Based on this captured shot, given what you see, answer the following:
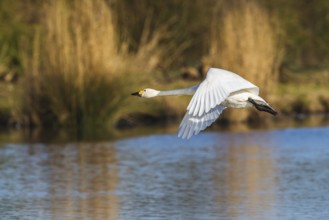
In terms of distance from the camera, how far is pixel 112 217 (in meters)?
12.1

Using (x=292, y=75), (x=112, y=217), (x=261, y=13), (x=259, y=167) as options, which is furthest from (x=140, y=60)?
(x=112, y=217)

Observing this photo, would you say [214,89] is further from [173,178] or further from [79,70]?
[79,70]

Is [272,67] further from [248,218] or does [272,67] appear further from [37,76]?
[248,218]

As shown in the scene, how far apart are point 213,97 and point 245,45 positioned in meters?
15.7

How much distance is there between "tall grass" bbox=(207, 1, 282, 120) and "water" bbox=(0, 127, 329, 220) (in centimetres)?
290

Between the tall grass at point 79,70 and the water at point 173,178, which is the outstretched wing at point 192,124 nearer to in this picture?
the water at point 173,178

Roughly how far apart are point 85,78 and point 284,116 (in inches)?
242

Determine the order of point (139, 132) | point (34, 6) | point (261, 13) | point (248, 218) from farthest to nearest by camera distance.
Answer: point (34, 6), point (261, 13), point (139, 132), point (248, 218)

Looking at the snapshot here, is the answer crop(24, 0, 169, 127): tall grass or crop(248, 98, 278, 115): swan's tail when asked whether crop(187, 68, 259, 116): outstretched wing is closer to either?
crop(248, 98, 278, 115): swan's tail

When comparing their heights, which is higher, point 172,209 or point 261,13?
point 261,13

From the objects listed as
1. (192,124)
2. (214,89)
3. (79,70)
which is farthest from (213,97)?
(79,70)

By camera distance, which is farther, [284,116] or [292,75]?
[292,75]

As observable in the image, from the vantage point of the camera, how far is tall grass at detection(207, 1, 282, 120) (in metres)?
25.3

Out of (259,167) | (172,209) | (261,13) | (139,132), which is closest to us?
(172,209)
